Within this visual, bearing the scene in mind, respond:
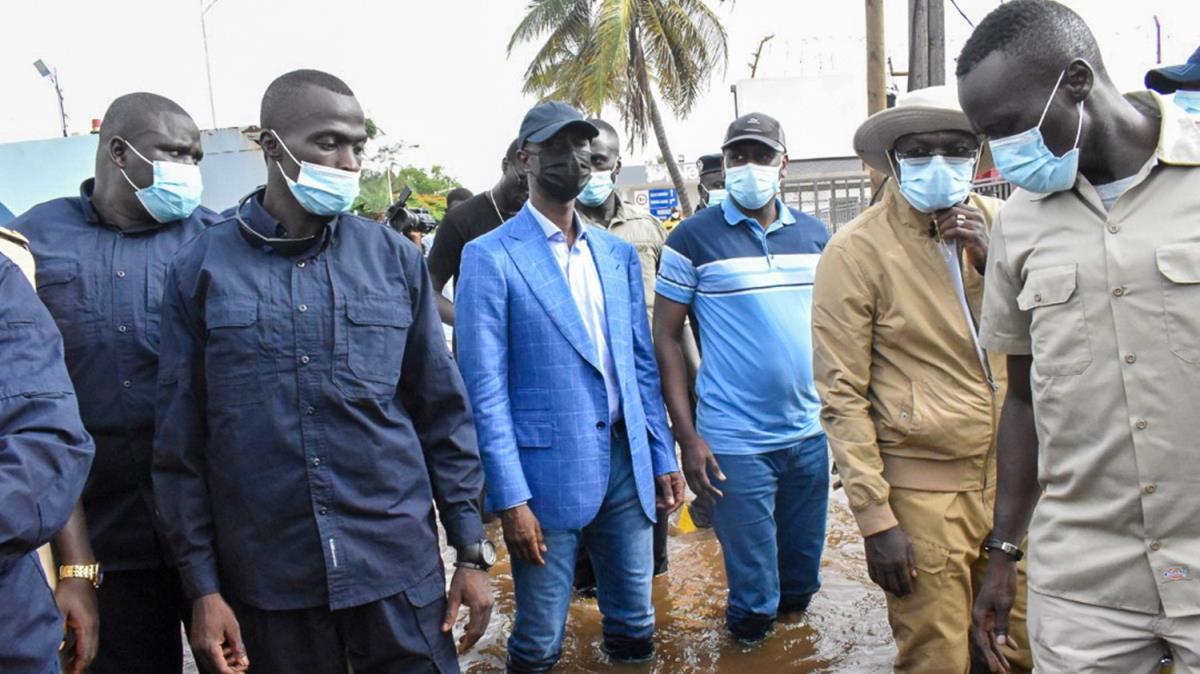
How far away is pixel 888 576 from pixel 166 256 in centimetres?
240

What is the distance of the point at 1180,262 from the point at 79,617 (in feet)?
8.64

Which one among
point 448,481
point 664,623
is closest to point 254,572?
point 448,481

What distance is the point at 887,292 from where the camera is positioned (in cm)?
299

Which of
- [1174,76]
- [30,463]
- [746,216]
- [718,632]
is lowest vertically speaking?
[718,632]

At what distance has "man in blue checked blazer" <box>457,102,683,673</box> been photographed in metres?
3.34

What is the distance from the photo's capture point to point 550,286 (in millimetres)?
3424

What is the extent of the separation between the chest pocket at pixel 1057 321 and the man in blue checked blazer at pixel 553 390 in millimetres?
1569

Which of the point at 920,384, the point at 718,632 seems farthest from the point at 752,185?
the point at 718,632

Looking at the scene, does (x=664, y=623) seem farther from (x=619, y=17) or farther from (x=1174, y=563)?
(x=619, y=17)

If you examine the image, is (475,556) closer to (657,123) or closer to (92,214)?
(92,214)

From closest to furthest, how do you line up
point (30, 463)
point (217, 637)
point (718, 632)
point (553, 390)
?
point (30, 463), point (217, 637), point (553, 390), point (718, 632)

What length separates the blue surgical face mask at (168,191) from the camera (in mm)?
3191

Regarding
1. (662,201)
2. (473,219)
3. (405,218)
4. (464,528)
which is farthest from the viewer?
(662,201)

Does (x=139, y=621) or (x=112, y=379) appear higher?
(x=112, y=379)
